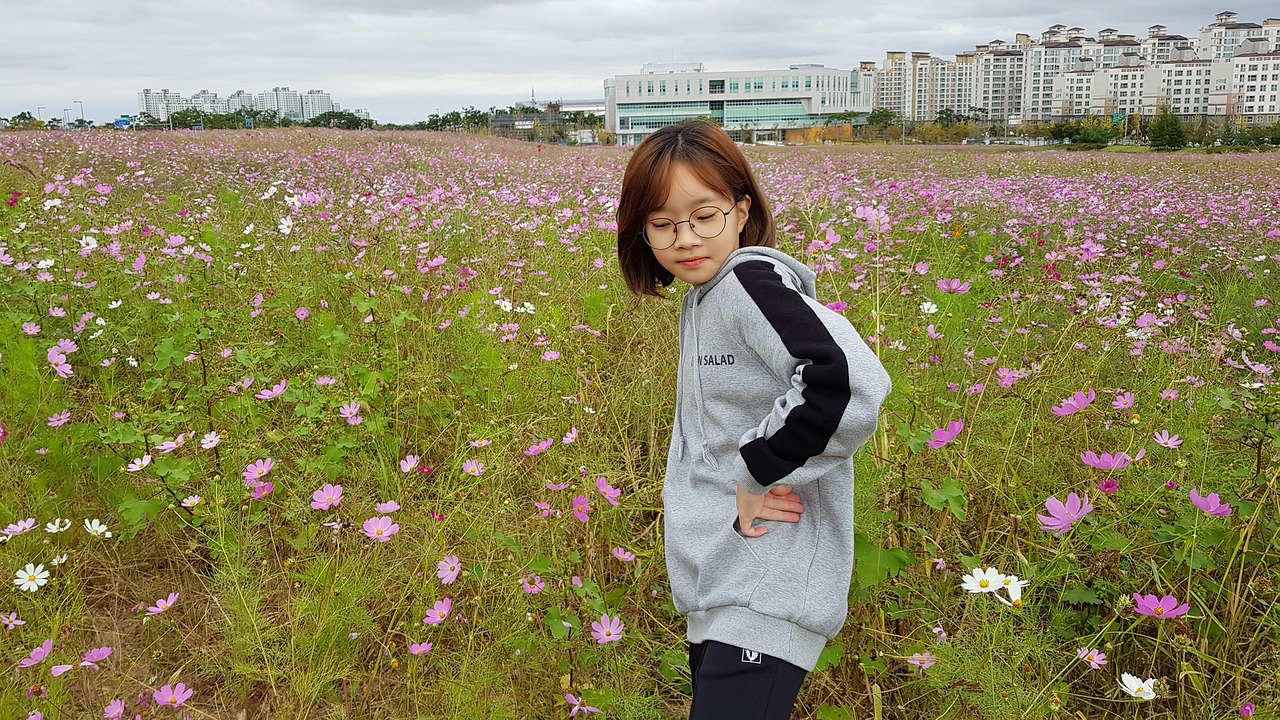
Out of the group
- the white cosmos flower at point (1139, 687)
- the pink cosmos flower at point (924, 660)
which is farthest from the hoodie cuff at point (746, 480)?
the white cosmos flower at point (1139, 687)

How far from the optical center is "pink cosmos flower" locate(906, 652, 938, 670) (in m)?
1.36

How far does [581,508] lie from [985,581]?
0.81m

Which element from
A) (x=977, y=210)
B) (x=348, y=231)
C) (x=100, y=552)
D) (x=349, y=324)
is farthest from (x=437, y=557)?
(x=977, y=210)

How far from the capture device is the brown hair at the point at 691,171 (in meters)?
1.23

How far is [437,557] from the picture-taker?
1.91 metres

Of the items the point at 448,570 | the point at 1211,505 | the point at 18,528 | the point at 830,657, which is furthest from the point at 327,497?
the point at 1211,505

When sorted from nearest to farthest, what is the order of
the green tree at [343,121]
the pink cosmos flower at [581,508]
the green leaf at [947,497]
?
the green leaf at [947,497], the pink cosmos flower at [581,508], the green tree at [343,121]

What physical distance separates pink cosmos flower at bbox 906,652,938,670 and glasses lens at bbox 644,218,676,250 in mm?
812

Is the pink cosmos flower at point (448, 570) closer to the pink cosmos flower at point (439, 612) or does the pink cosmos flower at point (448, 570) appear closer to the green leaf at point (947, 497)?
the pink cosmos flower at point (439, 612)

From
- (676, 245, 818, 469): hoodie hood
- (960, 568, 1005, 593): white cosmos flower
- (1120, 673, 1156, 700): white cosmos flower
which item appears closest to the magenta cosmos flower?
(1120, 673, 1156, 700): white cosmos flower

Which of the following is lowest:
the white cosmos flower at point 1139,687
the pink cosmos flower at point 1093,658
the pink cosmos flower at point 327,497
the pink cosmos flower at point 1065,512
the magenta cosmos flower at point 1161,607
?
the pink cosmos flower at point 1093,658

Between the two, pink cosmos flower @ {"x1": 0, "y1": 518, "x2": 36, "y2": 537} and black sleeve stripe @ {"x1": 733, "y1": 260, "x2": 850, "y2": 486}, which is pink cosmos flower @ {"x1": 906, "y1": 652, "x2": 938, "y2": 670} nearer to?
black sleeve stripe @ {"x1": 733, "y1": 260, "x2": 850, "y2": 486}

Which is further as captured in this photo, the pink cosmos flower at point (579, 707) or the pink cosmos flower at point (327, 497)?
the pink cosmos flower at point (327, 497)

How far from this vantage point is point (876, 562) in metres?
1.39
